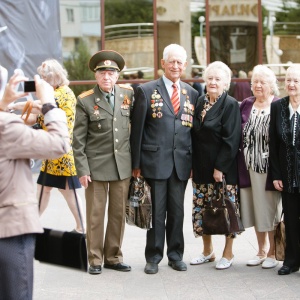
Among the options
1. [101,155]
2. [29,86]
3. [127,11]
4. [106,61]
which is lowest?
[101,155]

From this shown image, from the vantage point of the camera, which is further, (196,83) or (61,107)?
(196,83)

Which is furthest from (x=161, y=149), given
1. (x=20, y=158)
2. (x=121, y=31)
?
(x=121, y=31)

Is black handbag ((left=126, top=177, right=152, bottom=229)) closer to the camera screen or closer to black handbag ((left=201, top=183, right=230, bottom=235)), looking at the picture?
black handbag ((left=201, top=183, right=230, bottom=235))

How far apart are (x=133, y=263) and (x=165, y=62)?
1900 mm

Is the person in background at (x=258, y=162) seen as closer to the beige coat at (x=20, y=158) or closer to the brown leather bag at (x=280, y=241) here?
the brown leather bag at (x=280, y=241)

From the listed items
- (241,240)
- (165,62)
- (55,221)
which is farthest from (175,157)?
(55,221)

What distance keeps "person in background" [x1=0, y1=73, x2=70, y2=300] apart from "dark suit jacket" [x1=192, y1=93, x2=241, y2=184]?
284 centimetres

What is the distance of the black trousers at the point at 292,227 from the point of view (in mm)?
6840

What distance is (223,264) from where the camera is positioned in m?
7.16

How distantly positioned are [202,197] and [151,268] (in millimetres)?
780

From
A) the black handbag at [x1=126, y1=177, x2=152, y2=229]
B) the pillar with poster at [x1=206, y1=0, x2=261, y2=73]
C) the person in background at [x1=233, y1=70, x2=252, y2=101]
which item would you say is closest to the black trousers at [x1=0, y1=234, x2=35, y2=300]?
the black handbag at [x1=126, y1=177, x2=152, y2=229]

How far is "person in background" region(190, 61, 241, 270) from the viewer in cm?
693

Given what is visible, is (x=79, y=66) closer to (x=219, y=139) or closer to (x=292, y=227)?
(x=219, y=139)

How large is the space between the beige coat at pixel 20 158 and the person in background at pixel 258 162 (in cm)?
305
